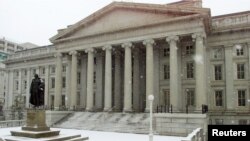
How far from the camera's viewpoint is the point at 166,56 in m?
38.9

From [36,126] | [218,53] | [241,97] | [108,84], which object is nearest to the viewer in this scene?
[36,126]

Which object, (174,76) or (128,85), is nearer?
(174,76)

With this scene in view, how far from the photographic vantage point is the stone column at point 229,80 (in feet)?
115

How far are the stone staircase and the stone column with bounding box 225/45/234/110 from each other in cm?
1023

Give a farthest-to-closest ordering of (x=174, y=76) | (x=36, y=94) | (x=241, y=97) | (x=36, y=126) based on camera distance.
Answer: (x=241, y=97)
(x=174, y=76)
(x=36, y=94)
(x=36, y=126)

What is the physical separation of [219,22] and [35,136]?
27.5 metres

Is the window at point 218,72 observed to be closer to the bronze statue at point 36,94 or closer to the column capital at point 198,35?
the column capital at point 198,35

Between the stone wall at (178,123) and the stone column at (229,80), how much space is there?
9.10 meters

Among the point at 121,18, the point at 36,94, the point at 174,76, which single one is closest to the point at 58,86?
the point at 121,18

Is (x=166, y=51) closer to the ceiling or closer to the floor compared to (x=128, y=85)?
closer to the ceiling

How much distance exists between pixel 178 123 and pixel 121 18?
660 inches

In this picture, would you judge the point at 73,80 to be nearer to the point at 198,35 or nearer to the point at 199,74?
the point at 199,74

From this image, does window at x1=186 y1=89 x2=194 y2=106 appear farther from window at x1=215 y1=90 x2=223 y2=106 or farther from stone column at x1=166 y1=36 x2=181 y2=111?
stone column at x1=166 y1=36 x2=181 y2=111

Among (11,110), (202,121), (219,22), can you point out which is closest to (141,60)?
(219,22)
